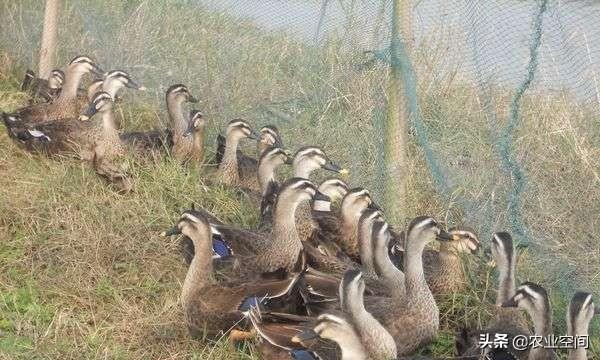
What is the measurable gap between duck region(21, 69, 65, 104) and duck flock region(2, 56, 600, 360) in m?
1.27

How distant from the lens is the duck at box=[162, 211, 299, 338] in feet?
18.8

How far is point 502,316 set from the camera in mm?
5656

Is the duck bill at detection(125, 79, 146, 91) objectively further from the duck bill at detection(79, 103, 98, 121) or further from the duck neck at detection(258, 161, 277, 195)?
the duck neck at detection(258, 161, 277, 195)

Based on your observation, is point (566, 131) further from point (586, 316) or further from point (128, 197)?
point (128, 197)

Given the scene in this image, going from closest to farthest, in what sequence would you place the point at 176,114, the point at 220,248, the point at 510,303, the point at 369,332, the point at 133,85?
the point at 369,332 < the point at 510,303 < the point at 220,248 < the point at 176,114 < the point at 133,85

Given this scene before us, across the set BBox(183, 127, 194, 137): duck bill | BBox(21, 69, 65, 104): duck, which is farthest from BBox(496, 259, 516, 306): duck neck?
BBox(21, 69, 65, 104): duck

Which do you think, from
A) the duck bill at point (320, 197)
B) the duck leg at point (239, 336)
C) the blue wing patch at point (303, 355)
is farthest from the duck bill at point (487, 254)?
the duck leg at point (239, 336)

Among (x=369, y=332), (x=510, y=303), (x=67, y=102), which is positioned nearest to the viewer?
(x=369, y=332)

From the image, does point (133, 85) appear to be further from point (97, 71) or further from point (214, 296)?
point (214, 296)

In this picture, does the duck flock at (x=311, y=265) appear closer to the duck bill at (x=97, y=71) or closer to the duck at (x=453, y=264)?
the duck at (x=453, y=264)

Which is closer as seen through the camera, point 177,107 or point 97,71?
point 177,107

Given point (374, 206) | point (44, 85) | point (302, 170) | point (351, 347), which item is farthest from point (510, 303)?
point (44, 85)

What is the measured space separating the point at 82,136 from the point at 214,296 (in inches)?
123

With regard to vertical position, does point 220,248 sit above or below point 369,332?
below
